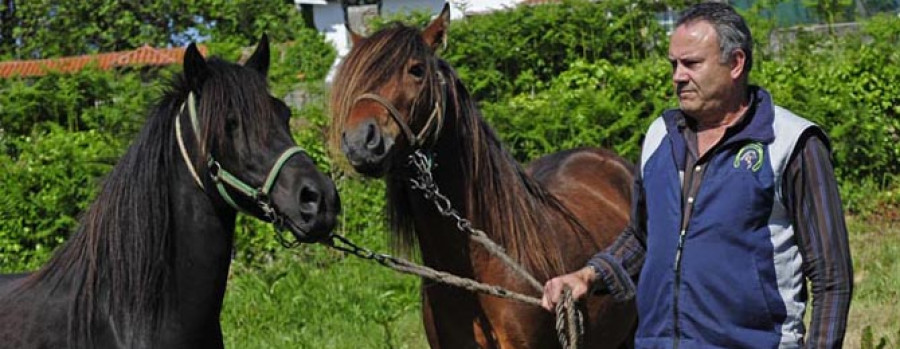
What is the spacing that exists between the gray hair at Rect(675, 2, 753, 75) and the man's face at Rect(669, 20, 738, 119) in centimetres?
1

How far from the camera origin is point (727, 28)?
3.22m

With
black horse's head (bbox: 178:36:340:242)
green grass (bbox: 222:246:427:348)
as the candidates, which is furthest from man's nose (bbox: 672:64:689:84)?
green grass (bbox: 222:246:427:348)

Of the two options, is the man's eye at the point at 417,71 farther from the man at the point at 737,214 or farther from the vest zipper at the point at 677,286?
the vest zipper at the point at 677,286

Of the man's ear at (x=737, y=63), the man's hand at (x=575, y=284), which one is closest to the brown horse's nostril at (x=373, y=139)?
the man's hand at (x=575, y=284)

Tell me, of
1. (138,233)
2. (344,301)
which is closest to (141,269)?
(138,233)

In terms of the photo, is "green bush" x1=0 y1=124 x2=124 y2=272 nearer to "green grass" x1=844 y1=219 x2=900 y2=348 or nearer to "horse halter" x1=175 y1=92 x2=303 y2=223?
"green grass" x1=844 y1=219 x2=900 y2=348

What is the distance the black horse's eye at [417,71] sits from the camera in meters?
4.84

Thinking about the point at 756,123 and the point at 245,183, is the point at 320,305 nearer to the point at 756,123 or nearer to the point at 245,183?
the point at 245,183

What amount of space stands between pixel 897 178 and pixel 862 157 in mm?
432

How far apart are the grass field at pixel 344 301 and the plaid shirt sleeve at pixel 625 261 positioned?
3949 millimetres

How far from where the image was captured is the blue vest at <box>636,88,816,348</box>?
3189 millimetres

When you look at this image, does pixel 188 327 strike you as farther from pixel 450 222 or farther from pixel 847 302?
pixel 847 302

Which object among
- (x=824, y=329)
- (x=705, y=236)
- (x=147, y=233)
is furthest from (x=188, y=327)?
(x=824, y=329)

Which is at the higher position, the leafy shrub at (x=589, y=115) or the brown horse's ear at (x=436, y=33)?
the brown horse's ear at (x=436, y=33)
